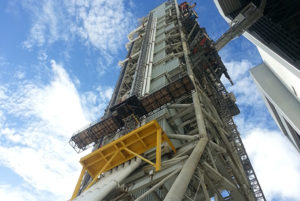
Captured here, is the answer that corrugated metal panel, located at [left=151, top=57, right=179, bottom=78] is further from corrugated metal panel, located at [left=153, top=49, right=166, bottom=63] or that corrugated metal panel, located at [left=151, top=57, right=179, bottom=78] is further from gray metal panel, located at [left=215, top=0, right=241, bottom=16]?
gray metal panel, located at [left=215, top=0, right=241, bottom=16]

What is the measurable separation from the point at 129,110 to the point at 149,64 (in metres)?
7.66

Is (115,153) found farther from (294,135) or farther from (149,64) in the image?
(294,135)

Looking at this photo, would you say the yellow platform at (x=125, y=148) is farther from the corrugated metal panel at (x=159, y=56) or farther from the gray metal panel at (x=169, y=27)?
the gray metal panel at (x=169, y=27)

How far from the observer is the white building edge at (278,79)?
59.9 ft

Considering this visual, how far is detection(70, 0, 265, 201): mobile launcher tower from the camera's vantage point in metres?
10.2

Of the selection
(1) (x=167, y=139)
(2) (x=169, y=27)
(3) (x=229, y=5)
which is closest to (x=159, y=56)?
(3) (x=229, y=5)

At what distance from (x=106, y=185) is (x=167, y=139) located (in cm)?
362

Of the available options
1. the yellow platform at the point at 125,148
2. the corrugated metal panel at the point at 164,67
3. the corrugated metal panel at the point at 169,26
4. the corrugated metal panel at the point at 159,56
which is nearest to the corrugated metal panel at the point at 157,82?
the corrugated metal panel at the point at 164,67

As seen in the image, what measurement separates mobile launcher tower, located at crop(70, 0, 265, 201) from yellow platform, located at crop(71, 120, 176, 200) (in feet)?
0.16

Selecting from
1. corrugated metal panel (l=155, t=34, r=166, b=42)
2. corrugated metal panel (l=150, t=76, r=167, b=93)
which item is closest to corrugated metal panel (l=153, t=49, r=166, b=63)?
corrugated metal panel (l=155, t=34, r=166, b=42)

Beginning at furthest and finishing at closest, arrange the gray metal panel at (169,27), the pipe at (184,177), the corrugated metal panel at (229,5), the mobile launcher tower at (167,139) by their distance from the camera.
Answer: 1. the gray metal panel at (169,27)
2. the corrugated metal panel at (229,5)
3. the mobile launcher tower at (167,139)
4. the pipe at (184,177)

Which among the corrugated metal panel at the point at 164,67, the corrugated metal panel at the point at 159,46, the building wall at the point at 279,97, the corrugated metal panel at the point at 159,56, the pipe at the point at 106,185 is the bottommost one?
the building wall at the point at 279,97

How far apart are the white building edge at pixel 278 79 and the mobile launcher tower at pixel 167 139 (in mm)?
3951

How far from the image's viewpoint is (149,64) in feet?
72.1
